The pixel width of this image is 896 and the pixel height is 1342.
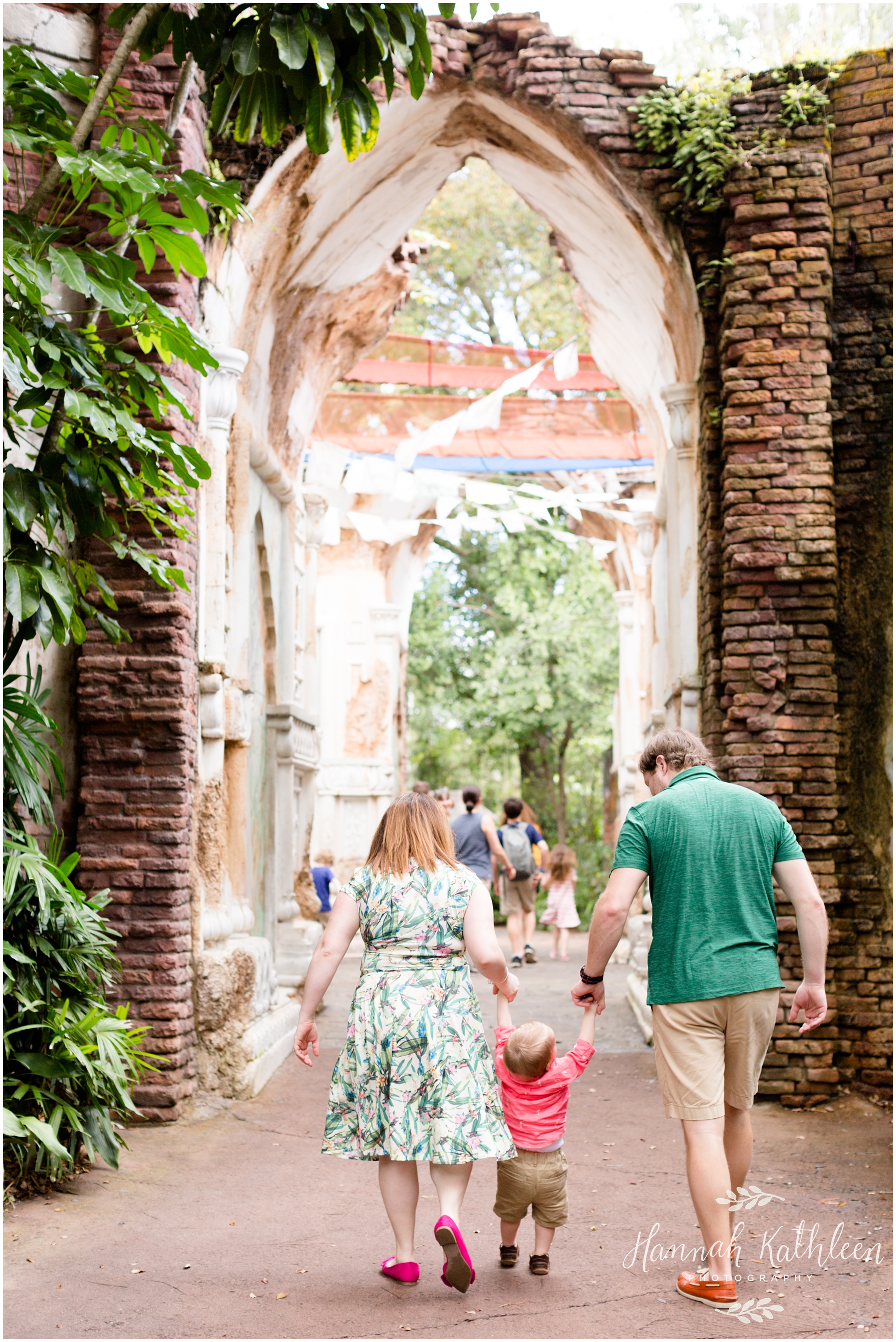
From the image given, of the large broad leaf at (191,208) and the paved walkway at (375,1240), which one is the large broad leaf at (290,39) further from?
the paved walkway at (375,1240)

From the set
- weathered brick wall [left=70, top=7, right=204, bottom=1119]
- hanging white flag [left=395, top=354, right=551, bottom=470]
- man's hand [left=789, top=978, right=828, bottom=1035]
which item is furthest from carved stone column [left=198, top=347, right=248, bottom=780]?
hanging white flag [left=395, top=354, right=551, bottom=470]

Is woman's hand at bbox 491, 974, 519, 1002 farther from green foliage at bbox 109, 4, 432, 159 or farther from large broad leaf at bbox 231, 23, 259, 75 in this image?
large broad leaf at bbox 231, 23, 259, 75

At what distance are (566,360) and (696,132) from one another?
4.68 meters

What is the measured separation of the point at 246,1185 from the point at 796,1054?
3141 mm

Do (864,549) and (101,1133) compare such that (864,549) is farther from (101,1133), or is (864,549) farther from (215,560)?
(101,1133)

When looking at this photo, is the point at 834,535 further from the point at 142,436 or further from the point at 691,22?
the point at 691,22

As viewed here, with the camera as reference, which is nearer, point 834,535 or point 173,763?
point 173,763

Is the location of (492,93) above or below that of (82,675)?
above

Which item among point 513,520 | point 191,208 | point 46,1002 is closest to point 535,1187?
point 46,1002

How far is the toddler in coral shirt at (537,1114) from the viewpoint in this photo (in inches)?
156

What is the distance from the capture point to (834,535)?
7.26 meters

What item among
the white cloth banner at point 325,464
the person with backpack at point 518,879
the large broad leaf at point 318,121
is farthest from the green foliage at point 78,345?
the white cloth banner at point 325,464

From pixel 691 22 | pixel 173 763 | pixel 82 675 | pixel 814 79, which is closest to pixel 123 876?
pixel 173 763

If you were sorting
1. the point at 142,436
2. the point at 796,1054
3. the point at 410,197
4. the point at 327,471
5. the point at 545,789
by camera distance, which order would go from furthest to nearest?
the point at 545,789 < the point at 327,471 < the point at 410,197 < the point at 796,1054 < the point at 142,436
